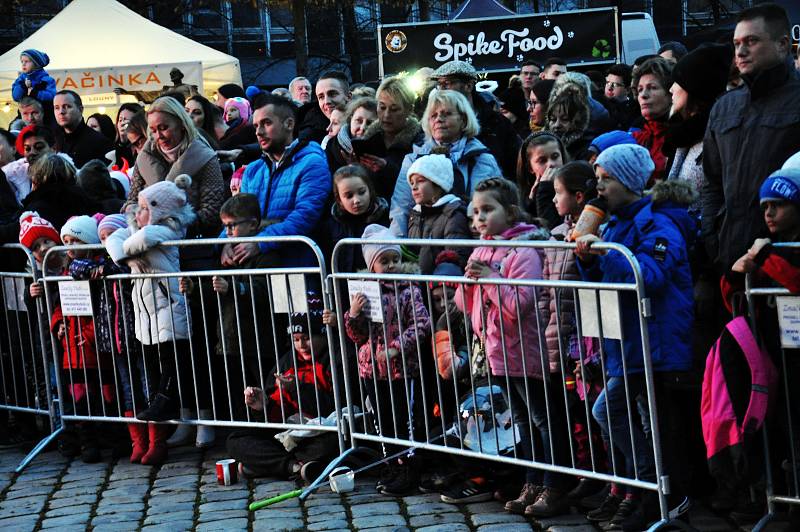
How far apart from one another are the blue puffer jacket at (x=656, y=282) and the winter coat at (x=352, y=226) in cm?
184

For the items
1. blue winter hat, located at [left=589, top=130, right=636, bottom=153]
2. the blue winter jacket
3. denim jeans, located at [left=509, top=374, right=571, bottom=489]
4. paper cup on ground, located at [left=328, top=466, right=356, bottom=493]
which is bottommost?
paper cup on ground, located at [left=328, top=466, right=356, bottom=493]

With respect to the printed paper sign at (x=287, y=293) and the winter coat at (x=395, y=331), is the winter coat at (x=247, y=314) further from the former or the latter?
the winter coat at (x=395, y=331)

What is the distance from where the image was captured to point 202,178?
8.66 meters

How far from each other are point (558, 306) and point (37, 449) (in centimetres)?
416

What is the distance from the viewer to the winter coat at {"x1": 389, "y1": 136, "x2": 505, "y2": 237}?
7734 millimetres

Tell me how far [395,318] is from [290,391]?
103 centimetres

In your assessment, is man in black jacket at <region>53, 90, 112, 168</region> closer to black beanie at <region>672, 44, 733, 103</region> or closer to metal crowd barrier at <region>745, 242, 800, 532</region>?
black beanie at <region>672, 44, 733, 103</region>

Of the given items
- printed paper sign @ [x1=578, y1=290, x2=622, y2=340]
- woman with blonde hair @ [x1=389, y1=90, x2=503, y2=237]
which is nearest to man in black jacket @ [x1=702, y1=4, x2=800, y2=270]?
printed paper sign @ [x1=578, y1=290, x2=622, y2=340]

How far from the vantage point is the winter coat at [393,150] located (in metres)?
8.29

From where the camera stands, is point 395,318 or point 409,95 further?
point 409,95

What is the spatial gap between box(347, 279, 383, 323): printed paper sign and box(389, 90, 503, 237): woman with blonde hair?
64 centimetres

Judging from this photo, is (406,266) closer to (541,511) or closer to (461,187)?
(461,187)

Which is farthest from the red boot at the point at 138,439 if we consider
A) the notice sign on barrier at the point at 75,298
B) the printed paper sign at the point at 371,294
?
the printed paper sign at the point at 371,294

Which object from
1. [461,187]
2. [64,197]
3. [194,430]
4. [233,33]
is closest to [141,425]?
[194,430]
